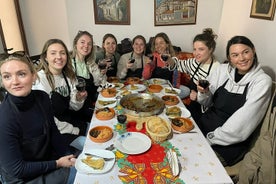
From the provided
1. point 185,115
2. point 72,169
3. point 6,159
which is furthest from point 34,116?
point 185,115

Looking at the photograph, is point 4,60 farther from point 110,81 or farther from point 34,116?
point 110,81

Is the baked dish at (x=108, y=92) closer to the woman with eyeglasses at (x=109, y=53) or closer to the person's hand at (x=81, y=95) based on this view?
the person's hand at (x=81, y=95)

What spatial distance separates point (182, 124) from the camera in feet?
5.12

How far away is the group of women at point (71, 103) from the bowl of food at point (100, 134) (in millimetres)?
215

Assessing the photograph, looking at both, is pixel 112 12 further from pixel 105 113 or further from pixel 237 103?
pixel 237 103

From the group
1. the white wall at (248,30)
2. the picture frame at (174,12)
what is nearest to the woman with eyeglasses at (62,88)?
the white wall at (248,30)

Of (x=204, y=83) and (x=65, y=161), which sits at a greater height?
(x=204, y=83)

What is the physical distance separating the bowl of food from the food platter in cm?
29

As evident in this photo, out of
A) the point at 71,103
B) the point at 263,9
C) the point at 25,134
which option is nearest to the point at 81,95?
the point at 71,103

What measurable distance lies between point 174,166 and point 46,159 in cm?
93

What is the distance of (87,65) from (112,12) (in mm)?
1686

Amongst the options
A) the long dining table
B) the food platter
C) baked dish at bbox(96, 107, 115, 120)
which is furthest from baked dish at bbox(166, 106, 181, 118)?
baked dish at bbox(96, 107, 115, 120)

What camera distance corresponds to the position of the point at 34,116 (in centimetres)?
139

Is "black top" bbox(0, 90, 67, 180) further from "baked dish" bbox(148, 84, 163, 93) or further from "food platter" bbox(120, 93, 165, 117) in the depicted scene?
"baked dish" bbox(148, 84, 163, 93)
